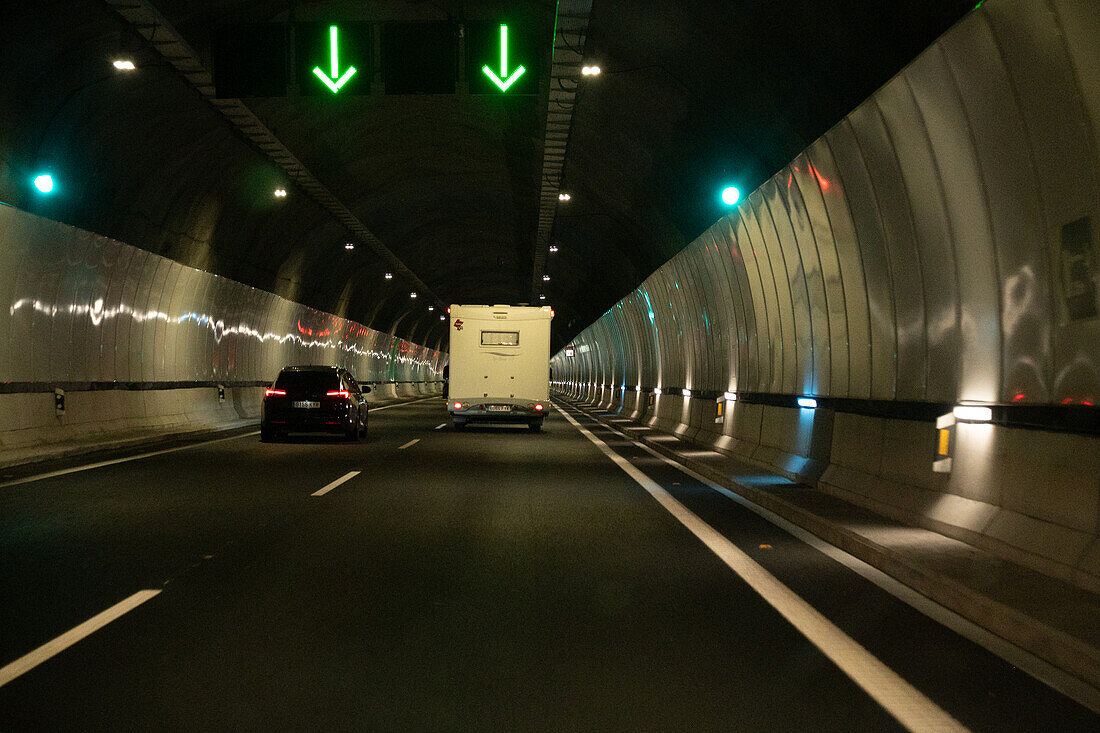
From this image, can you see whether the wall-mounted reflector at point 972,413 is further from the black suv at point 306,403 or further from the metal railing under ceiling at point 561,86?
the black suv at point 306,403

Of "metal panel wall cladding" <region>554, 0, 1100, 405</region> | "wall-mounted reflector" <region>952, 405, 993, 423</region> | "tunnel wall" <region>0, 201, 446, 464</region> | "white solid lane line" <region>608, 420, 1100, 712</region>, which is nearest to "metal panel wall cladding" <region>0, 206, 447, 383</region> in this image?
"tunnel wall" <region>0, 201, 446, 464</region>

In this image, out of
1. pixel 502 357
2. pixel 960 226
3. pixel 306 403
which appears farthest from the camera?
pixel 502 357

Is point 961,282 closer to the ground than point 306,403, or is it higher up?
higher up

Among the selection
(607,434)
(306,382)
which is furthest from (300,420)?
(607,434)

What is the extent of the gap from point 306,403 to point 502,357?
5993 millimetres

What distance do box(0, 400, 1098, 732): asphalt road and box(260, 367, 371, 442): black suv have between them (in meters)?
10.1

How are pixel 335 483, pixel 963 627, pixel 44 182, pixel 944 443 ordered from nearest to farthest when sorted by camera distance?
pixel 963 627 < pixel 944 443 < pixel 335 483 < pixel 44 182

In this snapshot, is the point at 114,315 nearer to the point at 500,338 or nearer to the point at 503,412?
the point at 500,338

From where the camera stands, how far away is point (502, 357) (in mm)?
26812

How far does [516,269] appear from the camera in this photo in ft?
160

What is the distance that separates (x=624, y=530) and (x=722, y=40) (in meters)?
5.99

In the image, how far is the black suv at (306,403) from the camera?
72.8 ft

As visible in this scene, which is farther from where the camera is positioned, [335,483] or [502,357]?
[502,357]

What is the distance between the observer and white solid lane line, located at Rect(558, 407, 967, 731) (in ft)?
15.4
